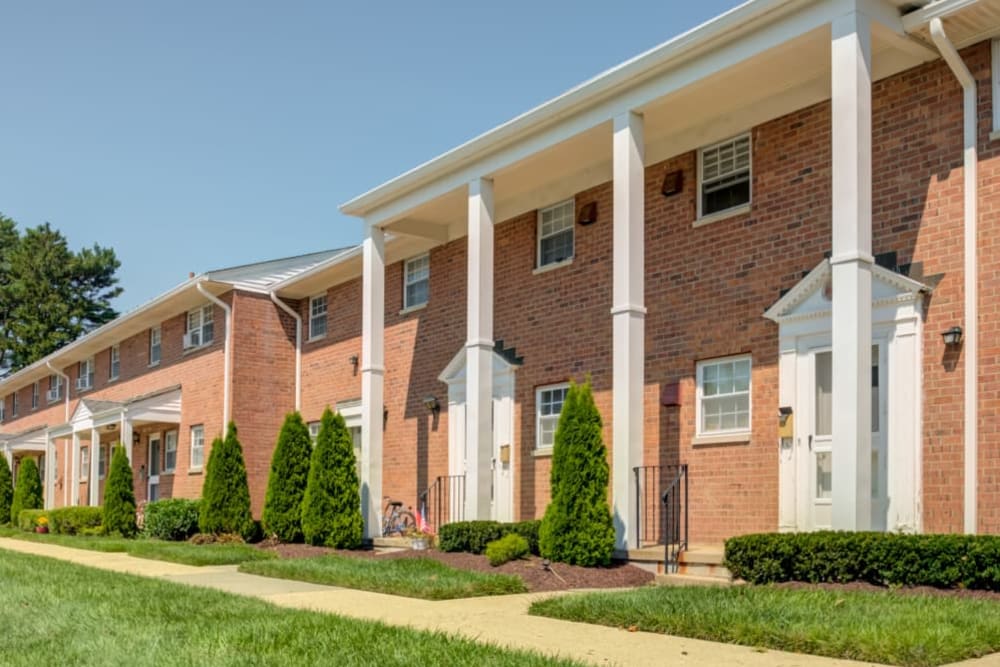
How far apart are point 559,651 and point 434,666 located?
1052 mm

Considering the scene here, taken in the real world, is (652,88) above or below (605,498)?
above

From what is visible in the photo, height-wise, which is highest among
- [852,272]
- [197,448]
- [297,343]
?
[297,343]

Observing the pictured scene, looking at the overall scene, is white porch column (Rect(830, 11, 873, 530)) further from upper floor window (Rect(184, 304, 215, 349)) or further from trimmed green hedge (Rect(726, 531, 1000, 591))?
upper floor window (Rect(184, 304, 215, 349))

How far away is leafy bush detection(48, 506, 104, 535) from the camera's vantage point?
25.8 metres

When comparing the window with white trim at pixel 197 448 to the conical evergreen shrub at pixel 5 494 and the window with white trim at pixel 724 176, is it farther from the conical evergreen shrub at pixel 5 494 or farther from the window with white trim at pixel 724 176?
the window with white trim at pixel 724 176

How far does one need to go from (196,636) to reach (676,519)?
6.91 m

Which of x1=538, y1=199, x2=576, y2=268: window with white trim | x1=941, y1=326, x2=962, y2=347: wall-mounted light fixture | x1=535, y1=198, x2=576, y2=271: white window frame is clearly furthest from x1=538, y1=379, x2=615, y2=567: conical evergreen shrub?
x1=941, y1=326, x2=962, y2=347: wall-mounted light fixture

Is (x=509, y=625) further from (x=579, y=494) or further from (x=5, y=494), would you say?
(x=5, y=494)

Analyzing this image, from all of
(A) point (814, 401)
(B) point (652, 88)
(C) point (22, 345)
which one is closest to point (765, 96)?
(B) point (652, 88)

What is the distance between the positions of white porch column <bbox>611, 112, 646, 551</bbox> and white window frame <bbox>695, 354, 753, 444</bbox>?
116cm

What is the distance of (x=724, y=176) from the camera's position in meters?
14.0

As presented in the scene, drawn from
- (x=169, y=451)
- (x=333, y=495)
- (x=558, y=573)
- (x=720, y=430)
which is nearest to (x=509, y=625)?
(x=558, y=573)

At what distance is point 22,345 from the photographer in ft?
192

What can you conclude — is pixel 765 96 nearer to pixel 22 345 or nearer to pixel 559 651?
pixel 559 651
